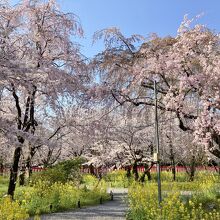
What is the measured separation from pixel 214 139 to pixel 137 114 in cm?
359

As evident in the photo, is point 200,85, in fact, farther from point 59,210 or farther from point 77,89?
point 59,210

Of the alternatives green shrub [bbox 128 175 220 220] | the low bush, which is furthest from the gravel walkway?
green shrub [bbox 128 175 220 220]

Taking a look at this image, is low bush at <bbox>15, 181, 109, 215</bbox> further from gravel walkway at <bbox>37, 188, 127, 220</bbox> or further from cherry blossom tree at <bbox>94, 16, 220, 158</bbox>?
cherry blossom tree at <bbox>94, 16, 220, 158</bbox>

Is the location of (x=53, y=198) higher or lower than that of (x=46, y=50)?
lower

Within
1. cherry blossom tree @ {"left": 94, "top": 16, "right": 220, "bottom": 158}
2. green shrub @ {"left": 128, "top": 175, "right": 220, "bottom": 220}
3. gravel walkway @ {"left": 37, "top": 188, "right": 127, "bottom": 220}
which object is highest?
cherry blossom tree @ {"left": 94, "top": 16, "right": 220, "bottom": 158}

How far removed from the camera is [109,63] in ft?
46.5

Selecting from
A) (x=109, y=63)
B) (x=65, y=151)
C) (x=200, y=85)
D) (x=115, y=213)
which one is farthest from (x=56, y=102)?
(x=65, y=151)

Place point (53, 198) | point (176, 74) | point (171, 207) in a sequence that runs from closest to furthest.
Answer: point (171, 207) → point (176, 74) → point (53, 198)

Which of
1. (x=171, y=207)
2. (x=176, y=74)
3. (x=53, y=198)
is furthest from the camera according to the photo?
(x=53, y=198)

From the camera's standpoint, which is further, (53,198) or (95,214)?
(53,198)

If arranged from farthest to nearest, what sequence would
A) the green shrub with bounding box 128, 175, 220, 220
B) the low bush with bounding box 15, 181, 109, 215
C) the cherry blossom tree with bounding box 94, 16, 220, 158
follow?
the low bush with bounding box 15, 181, 109, 215 < the cherry blossom tree with bounding box 94, 16, 220, 158 < the green shrub with bounding box 128, 175, 220, 220

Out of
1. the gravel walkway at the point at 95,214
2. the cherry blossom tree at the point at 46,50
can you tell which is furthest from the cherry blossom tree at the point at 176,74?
the gravel walkway at the point at 95,214

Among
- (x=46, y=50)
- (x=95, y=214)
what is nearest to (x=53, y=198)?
(x=95, y=214)

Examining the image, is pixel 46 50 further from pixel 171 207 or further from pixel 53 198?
pixel 171 207
